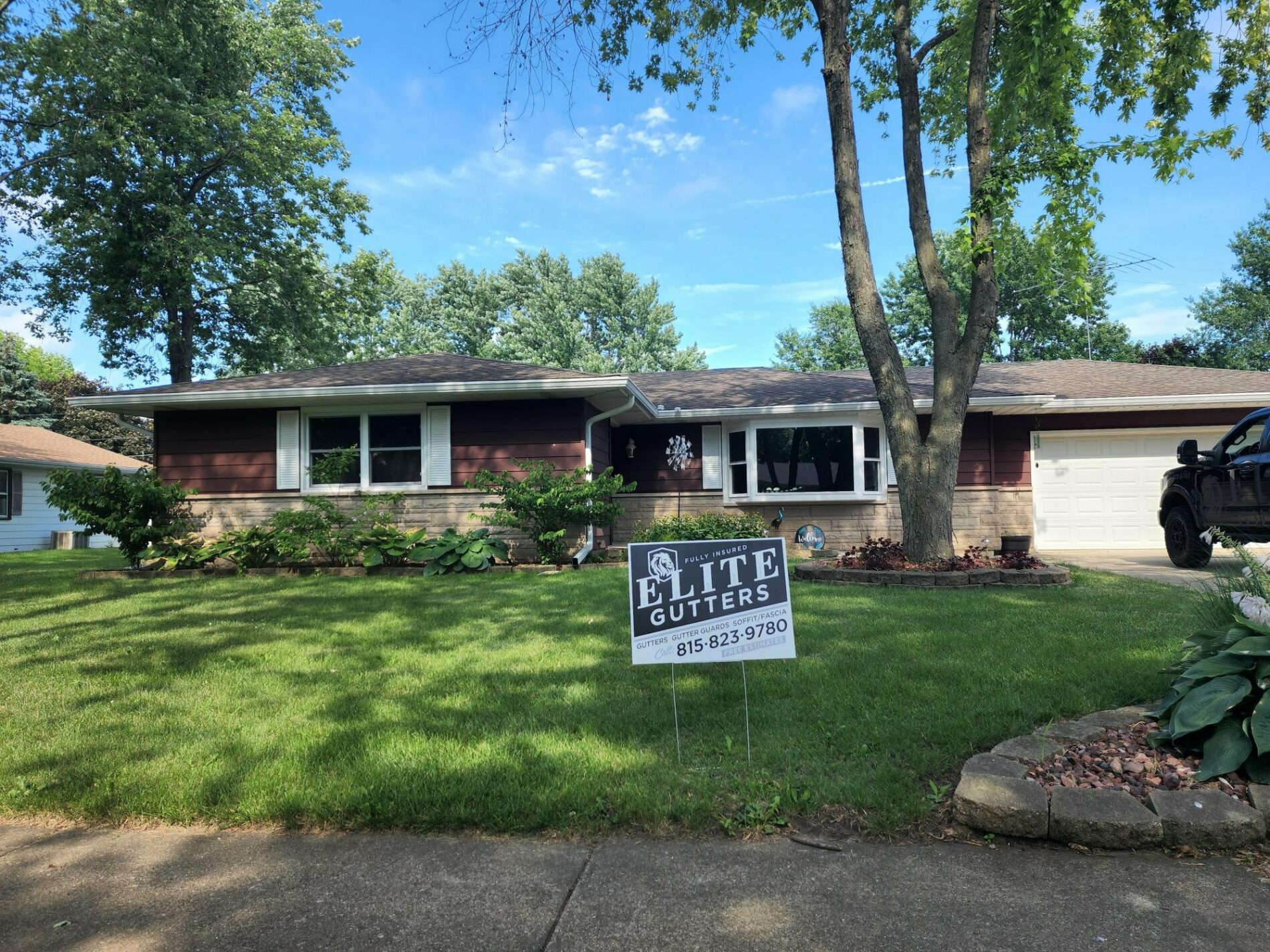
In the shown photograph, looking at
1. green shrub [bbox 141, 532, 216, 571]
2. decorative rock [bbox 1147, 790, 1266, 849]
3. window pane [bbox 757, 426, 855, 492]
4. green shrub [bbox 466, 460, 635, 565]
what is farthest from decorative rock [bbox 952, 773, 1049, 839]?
green shrub [bbox 141, 532, 216, 571]

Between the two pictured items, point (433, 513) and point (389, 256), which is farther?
point (389, 256)

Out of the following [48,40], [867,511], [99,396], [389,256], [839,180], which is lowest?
[867,511]

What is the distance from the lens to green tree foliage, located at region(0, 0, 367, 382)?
15.5m

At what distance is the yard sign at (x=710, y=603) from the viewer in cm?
340

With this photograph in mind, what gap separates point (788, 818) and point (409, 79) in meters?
8.27

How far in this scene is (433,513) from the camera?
1152cm

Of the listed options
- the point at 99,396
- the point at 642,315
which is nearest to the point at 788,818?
the point at 99,396

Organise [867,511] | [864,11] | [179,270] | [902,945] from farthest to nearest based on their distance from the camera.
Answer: [179,270] → [867,511] → [864,11] → [902,945]

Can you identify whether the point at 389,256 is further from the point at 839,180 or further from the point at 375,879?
the point at 375,879

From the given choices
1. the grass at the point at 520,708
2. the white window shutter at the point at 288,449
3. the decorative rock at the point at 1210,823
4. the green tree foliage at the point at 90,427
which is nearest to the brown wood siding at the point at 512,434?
the white window shutter at the point at 288,449

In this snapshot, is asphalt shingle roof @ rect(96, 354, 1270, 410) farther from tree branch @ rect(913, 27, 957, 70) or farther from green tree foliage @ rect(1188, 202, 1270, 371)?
green tree foliage @ rect(1188, 202, 1270, 371)

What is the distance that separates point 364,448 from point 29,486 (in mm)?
15532

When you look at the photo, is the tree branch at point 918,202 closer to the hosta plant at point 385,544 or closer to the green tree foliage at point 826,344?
the hosta plant at point 385,544

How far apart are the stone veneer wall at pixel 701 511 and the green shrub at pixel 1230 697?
8679 mm
